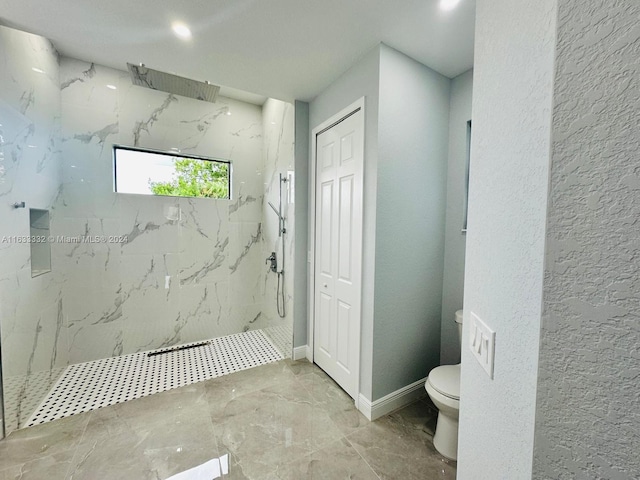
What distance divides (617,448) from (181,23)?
96.1 inches

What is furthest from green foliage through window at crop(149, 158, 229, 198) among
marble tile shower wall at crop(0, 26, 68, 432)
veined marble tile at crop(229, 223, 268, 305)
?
marble tile shower wall at crop(0, 26, 68, 432)

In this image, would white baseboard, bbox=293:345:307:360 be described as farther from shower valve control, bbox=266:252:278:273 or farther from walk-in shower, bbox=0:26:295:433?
shower valve control, bbox=266:252:278:273

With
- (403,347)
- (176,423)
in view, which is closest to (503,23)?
(403,347)

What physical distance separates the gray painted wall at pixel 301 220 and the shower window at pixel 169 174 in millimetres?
1186

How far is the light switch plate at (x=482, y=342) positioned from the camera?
0.67m

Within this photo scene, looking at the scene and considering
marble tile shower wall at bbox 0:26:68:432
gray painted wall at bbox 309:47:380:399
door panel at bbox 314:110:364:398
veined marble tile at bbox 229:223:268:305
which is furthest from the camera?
veined marble tile at bbox 229:223:268:305

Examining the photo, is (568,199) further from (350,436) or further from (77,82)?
(77,82)

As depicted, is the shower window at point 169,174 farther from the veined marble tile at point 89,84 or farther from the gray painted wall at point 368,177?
the gray painted wall at point 368,177

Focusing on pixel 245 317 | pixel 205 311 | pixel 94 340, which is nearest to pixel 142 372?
pixel 94 340

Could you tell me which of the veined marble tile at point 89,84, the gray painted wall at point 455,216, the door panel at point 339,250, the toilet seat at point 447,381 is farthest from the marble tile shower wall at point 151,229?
the toilet seat at point 447,381

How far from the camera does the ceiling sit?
4.89 feet

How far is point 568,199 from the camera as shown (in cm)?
42

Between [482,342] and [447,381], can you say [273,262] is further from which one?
[482,342]

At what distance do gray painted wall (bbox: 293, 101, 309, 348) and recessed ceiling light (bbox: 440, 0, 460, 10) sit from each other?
1.45 meters
